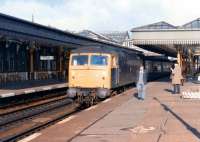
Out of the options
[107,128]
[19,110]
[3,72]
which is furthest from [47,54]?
[107,128]

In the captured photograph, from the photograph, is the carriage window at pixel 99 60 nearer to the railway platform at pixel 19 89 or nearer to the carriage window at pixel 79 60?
the carriage window at pixel 79 60

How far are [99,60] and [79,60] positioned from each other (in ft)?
3.04

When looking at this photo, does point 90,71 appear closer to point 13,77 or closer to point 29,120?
point 29,120

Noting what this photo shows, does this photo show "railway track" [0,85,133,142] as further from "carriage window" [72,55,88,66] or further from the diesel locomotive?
"carriage window" [72,55,88,66]

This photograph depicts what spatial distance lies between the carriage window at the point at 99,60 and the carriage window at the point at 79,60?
1.06 ft

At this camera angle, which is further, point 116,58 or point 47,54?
point 47,54

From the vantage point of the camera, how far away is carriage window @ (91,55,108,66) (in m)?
23.5

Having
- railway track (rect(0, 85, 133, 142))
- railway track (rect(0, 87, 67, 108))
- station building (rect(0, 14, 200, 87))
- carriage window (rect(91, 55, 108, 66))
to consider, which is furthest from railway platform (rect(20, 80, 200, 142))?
station building (rect(0, 14, 200, 87))

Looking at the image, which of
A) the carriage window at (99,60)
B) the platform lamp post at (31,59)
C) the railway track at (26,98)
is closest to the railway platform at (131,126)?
the carriage window at (99,60)

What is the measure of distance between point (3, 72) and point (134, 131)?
18.6 meters

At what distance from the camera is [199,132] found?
476 inches

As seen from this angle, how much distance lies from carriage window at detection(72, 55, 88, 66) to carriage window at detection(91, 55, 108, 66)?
1.06ft

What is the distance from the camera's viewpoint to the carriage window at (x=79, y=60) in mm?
23469

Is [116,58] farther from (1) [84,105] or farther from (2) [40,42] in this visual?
(2) [40,42]
